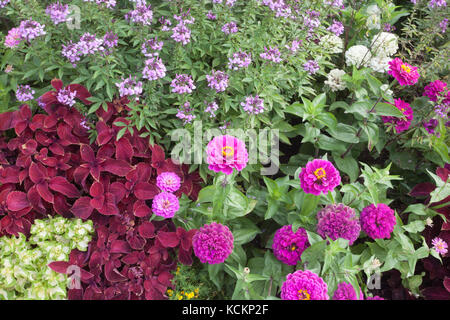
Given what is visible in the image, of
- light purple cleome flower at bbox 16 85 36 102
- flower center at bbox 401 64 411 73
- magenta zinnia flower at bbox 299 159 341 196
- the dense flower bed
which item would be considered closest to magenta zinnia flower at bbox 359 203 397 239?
the dense flower bed

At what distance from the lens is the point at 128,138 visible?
2.08 metres

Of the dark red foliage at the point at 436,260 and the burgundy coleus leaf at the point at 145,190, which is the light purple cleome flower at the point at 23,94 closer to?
the burgundy coleus leaf at the point at 145,190

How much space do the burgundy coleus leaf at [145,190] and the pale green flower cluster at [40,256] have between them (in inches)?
11.3

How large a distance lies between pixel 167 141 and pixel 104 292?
85 centimetres

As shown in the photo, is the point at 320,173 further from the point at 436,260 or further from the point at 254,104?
the point at 436,260

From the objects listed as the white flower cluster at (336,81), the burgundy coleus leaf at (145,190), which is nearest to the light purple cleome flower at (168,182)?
the burgundy coleus leaf at (145,190)

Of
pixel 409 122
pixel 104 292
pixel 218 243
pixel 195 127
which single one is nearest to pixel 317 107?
pixel 409 122

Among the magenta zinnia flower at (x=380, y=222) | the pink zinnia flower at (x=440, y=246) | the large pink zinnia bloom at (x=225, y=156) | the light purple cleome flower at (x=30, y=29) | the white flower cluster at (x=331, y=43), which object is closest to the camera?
the large pink zinnia bloom at (x=225, y=156)

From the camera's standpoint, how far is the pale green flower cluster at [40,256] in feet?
5.75

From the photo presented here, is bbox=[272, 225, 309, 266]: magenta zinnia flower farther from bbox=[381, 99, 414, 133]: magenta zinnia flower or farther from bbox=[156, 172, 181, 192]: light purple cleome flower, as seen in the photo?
bbox=[381, 99, 414, 133]: magenta zinnia flower

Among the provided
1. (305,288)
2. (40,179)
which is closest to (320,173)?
(305,288)

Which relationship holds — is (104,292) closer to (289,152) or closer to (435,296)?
(289,152)

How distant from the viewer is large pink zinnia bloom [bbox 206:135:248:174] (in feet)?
4.92

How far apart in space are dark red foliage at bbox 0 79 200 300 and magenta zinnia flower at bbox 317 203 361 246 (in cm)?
64
